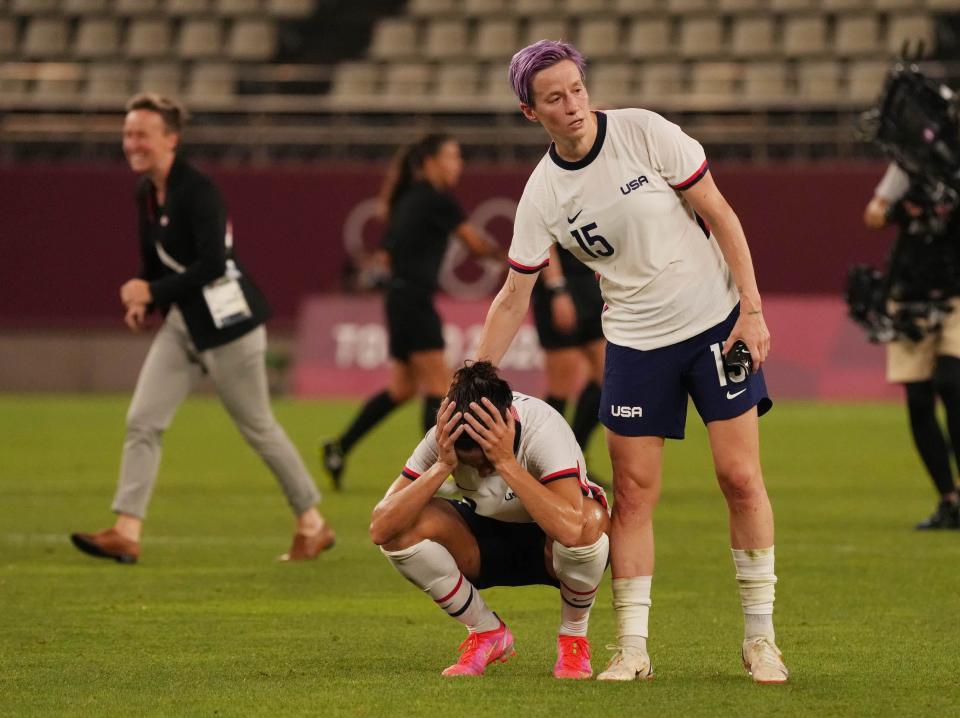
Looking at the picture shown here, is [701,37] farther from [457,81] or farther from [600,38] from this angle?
[457,81]

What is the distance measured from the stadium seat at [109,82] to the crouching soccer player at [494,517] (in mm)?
19458

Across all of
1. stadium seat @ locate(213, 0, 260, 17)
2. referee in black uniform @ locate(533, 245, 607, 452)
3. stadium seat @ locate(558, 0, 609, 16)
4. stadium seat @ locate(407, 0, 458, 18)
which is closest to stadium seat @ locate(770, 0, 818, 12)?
stadium seat @ locate(558, 0, 609, 16)

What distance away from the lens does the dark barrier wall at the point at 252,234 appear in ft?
71.4

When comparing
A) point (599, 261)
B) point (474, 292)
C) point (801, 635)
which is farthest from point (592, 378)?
point (474, 292)

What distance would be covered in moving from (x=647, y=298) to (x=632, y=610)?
0.91 m

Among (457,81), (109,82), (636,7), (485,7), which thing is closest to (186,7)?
(109,82)

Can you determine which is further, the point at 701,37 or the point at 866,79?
the point at 701,37

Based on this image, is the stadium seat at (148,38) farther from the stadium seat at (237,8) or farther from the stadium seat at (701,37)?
the stadium seat at (701,37)

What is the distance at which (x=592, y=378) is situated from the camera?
36.8 ft

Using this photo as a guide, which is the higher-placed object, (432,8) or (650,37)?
(432,8)

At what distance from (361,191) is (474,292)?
1.95 m

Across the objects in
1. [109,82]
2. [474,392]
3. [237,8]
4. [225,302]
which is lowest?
[225,302]

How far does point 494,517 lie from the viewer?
5.41 m

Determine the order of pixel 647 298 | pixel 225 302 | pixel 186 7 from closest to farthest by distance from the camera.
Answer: pixel 647 298, pixel 225 302, pixel 186 7
